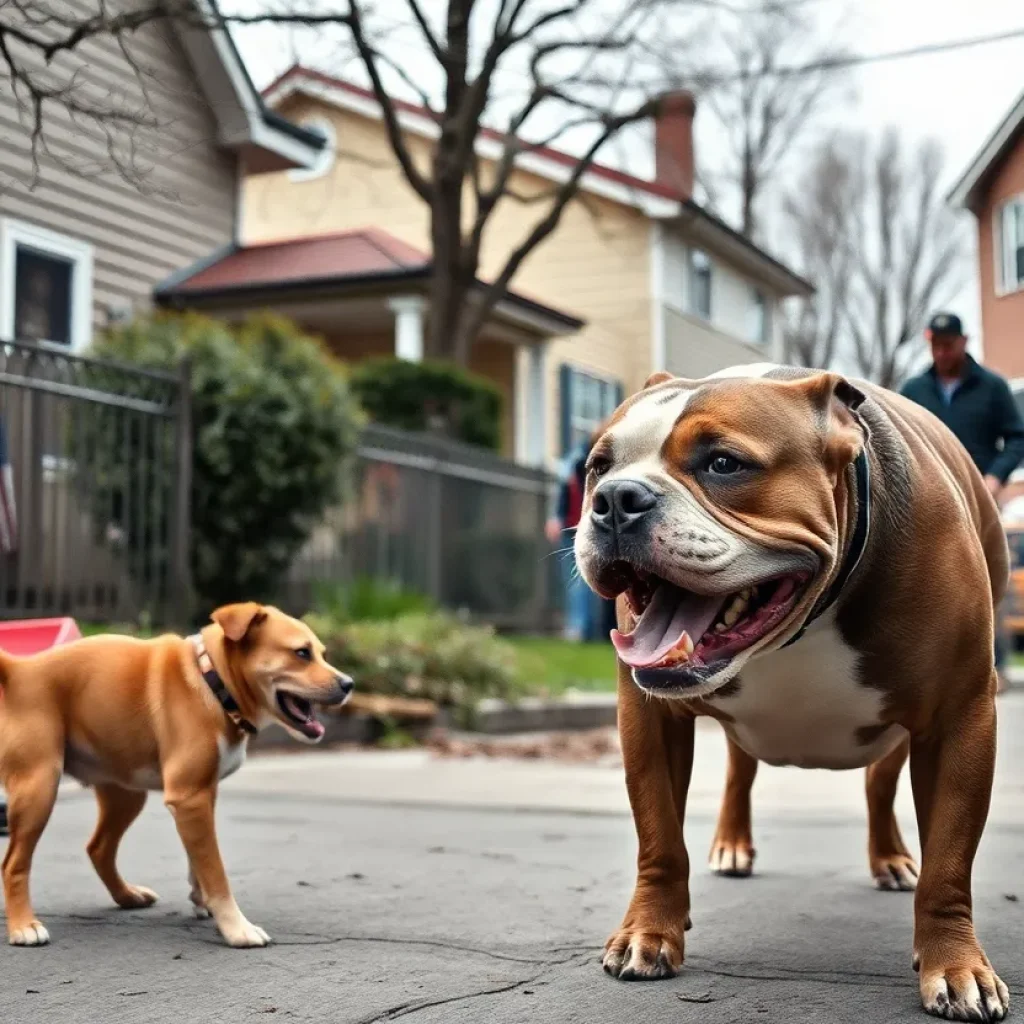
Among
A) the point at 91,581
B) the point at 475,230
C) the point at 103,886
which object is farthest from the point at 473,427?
the point at 103,886

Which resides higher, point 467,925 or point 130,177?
point 130,177

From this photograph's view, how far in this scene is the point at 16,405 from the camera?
31.2 feet

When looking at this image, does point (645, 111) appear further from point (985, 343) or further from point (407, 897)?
point (407, 897)

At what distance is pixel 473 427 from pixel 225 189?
4.11 metres

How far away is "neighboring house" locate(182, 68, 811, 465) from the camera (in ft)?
67.5

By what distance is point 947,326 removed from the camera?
6.92m

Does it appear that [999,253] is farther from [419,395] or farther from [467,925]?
[419,395]

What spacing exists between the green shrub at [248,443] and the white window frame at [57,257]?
2196 mm

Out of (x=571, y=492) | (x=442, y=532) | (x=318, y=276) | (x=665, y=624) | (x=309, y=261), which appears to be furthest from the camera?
(x=309, y=261)

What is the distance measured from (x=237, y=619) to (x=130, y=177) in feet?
5.89

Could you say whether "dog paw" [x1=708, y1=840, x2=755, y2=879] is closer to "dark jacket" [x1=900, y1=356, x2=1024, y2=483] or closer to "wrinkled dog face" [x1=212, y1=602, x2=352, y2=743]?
"wrinkled dog face" [x1=212, y1=602, x2=352, y2=743]

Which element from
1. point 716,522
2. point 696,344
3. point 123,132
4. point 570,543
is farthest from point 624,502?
point 696,344

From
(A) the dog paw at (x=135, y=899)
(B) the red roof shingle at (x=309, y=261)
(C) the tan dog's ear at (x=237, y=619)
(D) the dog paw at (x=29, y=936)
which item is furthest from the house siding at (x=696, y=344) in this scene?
(D) the dog paw at (x=29, y=936)

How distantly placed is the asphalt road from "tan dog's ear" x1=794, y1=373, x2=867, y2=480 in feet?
3.69
